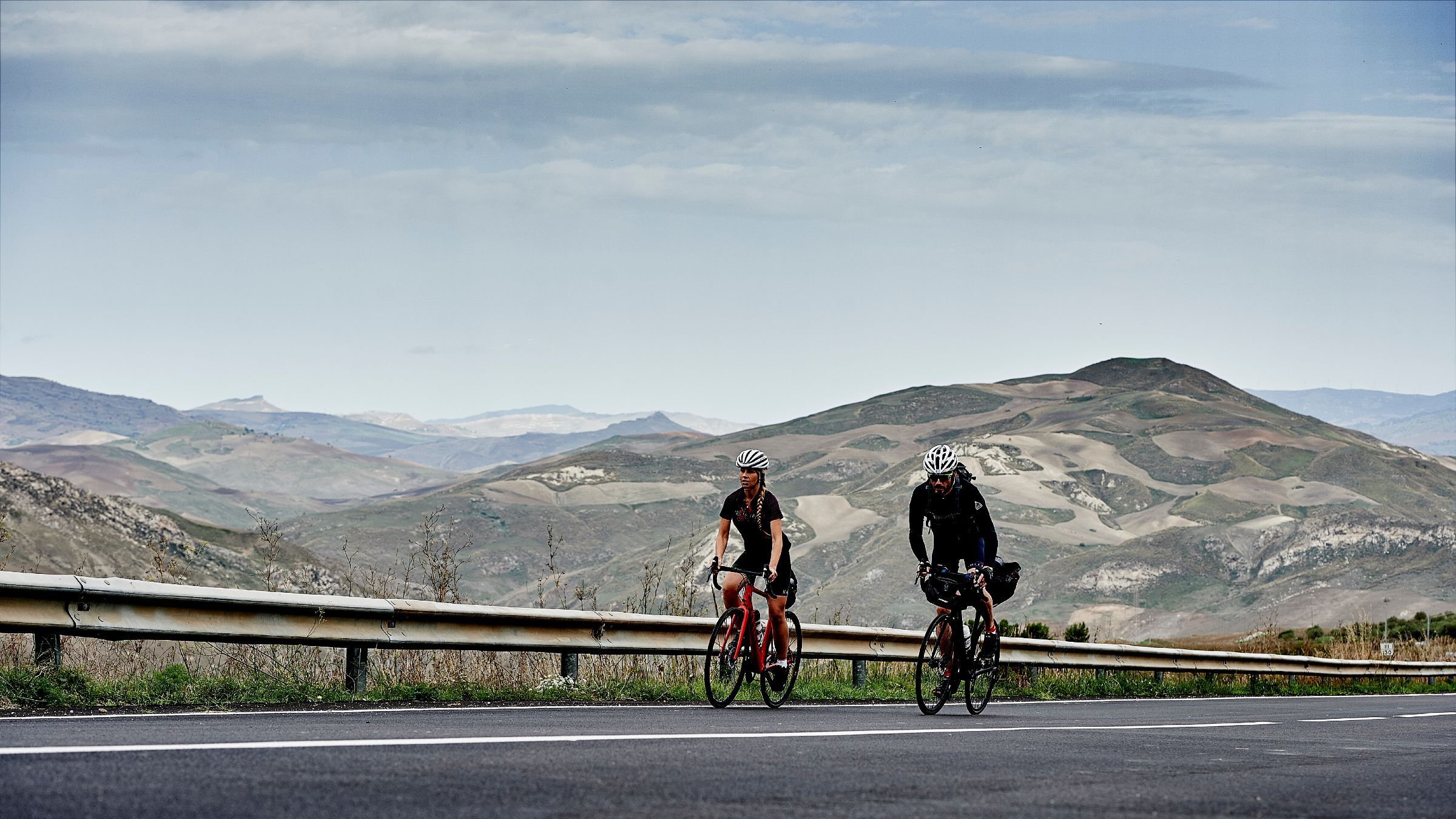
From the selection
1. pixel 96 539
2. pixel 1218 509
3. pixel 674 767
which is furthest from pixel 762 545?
pixel 1218 509

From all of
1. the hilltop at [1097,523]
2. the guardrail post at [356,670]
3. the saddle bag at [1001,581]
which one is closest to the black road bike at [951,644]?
the saddle bag at [1001,581]

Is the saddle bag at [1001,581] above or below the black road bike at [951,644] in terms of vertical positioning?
above

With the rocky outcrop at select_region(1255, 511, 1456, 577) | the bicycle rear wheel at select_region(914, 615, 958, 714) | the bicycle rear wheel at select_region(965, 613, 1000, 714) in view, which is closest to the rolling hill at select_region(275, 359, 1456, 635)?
the rocky outcrop at select_region(1255, 511, 1456, 577)

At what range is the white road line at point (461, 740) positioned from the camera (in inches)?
291

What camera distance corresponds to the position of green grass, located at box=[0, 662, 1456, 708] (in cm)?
1097

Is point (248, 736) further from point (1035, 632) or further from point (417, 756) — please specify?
point (1035, 632)

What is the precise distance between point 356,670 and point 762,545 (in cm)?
336

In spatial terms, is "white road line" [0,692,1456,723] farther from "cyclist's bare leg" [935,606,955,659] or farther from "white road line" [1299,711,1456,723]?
"white road line" [1299,711,1456,723]

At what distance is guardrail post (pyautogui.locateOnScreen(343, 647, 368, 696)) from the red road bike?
2673 mm

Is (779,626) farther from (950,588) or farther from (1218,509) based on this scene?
(1218,509)

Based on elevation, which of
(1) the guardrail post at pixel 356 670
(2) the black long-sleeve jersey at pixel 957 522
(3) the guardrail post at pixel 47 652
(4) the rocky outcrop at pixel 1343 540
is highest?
(4) the rocky outcrop at pixel 1343 540

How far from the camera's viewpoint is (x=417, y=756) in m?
7.62

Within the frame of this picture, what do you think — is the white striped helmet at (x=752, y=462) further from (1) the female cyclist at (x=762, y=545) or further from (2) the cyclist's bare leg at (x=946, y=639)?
(2) the cyclist's bare leg at (x=946, y=639)

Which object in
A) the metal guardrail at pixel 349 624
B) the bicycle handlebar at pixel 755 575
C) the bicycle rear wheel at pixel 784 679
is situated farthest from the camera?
the bicycle rear wheel at pixel 784 679
